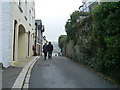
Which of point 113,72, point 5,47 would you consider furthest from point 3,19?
point 113,72

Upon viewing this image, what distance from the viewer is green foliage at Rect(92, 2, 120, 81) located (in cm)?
461

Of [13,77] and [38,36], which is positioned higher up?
[38,36]

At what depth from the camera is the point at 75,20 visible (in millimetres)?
11656

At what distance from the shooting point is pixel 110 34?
195 inches

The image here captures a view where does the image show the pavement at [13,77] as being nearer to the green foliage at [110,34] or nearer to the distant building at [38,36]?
the green foliage at [110,34]

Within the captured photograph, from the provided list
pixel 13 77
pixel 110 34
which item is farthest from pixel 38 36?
pixel 110 34

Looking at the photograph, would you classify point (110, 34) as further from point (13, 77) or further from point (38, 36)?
point (38, 36)

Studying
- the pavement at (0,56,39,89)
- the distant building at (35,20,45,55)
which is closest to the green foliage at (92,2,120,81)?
the pavement at (0,56,39,89)

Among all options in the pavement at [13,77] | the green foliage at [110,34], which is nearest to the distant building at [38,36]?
the pavement at [13,77]

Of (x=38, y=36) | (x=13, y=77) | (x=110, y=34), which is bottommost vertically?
(x=13, y=77)

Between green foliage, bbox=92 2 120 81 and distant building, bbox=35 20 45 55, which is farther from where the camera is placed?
distant building, bbox=35 20 45 55

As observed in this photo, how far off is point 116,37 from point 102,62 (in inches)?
56.2

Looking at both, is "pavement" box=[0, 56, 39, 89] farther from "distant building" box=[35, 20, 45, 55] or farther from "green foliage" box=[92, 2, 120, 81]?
"distant building" box=[35, 20, 45, 55]

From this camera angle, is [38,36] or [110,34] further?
[38,36]
